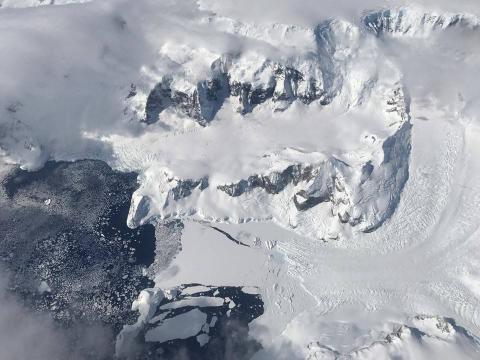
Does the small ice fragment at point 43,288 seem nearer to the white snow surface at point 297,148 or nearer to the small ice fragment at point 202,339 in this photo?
the white snow surface at point 297,148

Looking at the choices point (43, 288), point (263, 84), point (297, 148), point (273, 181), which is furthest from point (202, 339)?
point (263, 84)

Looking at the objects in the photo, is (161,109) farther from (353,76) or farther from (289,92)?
(353,76)

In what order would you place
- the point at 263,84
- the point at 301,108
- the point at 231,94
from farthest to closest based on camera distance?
A: 1. the point at 231,94
2. the point at 301,108
3. the point at 263,84

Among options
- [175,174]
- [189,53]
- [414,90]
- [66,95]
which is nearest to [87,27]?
[66,95]

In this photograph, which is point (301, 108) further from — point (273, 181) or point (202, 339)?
point (202, 339)

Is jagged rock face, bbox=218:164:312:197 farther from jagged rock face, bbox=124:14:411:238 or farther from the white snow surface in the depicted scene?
the white snow surface

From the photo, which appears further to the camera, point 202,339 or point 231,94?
point 231,94

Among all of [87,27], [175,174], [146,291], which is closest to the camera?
[146,291]

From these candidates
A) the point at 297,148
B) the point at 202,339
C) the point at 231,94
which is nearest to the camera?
the point at 202,339

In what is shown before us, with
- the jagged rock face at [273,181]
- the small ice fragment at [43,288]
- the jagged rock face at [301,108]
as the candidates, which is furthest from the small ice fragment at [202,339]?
the jagged rock face at [273,181]
